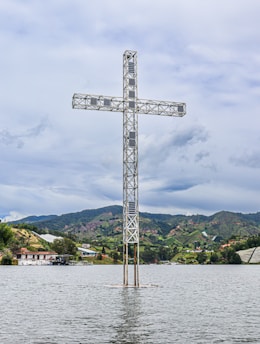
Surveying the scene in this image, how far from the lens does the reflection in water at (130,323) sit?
141 ft

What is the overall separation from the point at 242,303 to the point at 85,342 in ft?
148

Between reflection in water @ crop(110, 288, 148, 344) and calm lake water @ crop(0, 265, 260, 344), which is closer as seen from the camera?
reflection in water @ crop(110, 288, 148, 344)

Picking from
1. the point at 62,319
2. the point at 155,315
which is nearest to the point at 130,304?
the point at 155,315

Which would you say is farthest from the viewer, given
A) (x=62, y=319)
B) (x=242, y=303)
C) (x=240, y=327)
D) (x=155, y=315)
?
(x=242, y=303)

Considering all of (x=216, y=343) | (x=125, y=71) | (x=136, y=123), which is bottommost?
(x=216, y=343)

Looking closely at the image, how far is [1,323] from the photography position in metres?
52.1

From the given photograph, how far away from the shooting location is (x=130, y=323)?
172 ft

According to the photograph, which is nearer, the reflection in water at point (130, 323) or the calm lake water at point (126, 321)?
the reflection in water at point (130, 323)

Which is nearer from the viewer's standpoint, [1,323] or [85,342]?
[85,342]

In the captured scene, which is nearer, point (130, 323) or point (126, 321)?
point (130, 323)

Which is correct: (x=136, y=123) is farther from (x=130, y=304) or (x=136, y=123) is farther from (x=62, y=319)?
(x=62, y=319)

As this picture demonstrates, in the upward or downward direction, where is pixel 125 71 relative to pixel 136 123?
upward

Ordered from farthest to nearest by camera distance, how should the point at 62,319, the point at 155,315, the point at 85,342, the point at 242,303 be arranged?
the point at 242,303 → the point at 155,315 → the point at 62,319 → the point at 85,342

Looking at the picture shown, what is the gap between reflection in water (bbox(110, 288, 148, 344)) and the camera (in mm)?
43062
